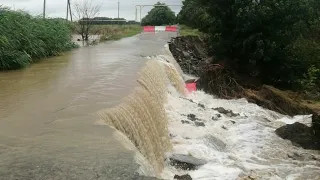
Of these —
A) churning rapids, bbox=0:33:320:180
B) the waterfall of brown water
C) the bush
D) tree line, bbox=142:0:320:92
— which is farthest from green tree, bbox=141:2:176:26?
the waterfall of brown water

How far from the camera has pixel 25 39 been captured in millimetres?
15773

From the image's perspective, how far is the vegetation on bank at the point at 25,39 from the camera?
14.2 metres

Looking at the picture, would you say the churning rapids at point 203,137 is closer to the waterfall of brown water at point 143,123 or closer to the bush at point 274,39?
the waterfall of brown water at point 143,123

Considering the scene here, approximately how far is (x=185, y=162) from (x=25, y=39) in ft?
33.4

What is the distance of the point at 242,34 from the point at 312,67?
4330 millimetres

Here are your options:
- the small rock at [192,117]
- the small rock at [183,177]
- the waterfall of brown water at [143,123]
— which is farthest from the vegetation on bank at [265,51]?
the small rock at [183,177]

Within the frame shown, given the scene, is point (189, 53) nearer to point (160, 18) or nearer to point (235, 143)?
point (235, 143)

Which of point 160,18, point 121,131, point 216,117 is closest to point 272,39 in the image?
point 216,117

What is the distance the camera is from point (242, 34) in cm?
2019

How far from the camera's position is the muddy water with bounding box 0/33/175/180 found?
5336 mm

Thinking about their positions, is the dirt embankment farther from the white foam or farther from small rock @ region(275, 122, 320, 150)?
the white foam

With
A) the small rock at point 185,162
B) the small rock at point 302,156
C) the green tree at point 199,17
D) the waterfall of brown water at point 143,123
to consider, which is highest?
the green tree at point 199,17

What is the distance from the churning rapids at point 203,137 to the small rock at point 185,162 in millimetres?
128

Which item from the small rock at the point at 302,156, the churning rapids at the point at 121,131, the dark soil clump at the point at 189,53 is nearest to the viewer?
the churning rapids at the point at 121,131
